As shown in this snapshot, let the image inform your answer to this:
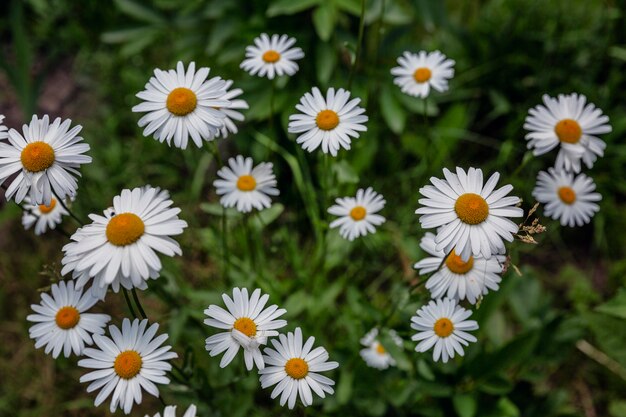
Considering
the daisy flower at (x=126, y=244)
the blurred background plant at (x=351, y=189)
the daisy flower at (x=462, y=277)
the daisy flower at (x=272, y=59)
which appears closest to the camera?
the daisy flower at (x=126, y=244)

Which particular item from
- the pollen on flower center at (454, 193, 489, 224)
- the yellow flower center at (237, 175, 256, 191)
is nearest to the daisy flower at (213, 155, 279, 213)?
the yellow flower center at (237, 175, 256, 191)

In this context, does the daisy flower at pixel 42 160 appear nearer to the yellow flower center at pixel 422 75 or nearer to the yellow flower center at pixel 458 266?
the yellow flower center at pixel 458 266

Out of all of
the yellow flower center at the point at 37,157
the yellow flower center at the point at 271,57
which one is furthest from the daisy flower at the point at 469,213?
the yellow flower center at the point at 37,157

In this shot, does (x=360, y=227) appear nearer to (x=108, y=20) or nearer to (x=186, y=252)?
(x=186, y=252)

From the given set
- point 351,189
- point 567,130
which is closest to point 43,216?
point 351,189

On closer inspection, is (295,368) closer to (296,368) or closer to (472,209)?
(296,368)

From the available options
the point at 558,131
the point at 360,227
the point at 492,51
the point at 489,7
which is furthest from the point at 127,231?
the point at 489,7
